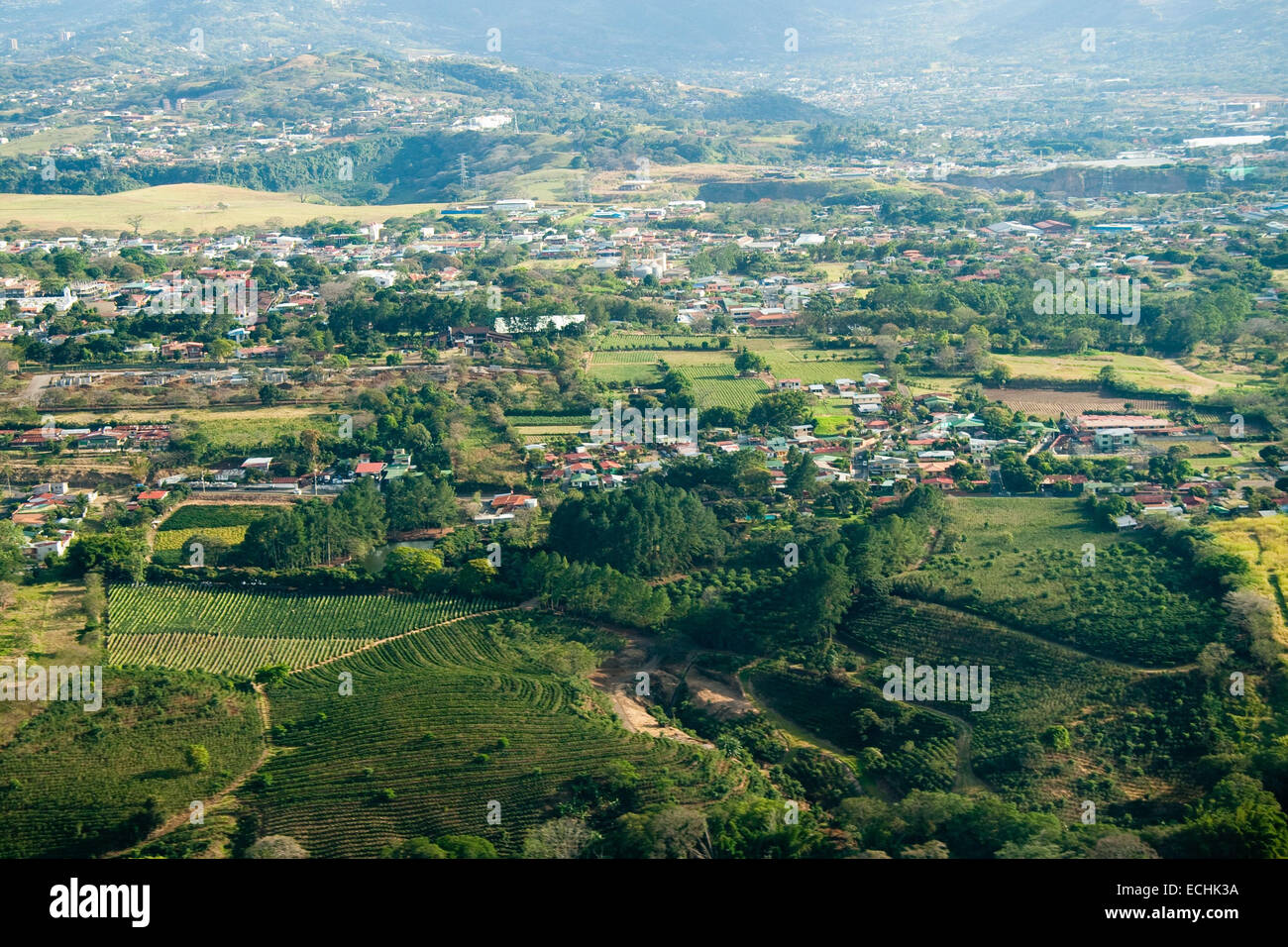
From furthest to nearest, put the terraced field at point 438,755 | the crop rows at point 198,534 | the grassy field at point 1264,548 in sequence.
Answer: the crop rows at point 198,534
the grassy field at point 1264,548
the terraced field at point 438,755

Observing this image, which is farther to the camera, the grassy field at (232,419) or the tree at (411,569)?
the grassy field at (232,419)

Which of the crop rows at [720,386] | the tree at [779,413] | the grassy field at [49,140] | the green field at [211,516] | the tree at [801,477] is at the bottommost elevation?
the green field at [211,516]

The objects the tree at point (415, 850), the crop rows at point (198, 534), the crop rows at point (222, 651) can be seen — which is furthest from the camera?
the crop rows at point (198, 534)

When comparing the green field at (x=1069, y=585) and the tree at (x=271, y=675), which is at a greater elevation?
the green field at (x=1069, y=585)

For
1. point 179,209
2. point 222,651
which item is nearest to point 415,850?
point 222,651

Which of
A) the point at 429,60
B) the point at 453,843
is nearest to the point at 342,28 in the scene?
the point at 429,60

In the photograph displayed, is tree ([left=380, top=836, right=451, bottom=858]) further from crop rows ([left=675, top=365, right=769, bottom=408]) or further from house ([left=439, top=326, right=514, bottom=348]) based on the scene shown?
house ([left=439, top=326, right=514, bottom=348])

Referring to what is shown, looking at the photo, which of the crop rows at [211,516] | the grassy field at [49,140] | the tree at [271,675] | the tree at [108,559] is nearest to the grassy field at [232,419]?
the crop rows at [211,516]

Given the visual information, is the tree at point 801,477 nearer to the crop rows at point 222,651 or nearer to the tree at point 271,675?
the crop rows at point 222,651
